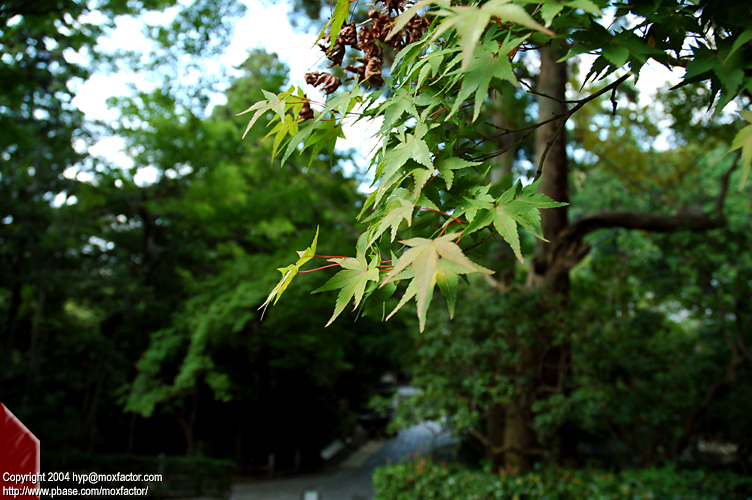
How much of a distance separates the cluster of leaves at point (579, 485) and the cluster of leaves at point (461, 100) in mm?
5631

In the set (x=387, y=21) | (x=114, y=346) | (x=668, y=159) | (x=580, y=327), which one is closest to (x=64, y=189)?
(x=114, y=346)

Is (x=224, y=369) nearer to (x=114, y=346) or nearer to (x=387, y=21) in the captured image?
(x=114, y=346)

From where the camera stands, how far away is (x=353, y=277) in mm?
1501

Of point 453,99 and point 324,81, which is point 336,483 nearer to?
point 324,81

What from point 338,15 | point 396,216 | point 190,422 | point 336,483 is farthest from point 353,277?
point 336,483

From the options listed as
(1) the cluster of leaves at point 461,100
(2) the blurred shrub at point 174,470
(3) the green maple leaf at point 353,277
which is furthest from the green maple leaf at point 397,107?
(2) the blurred shrub at point 174,470

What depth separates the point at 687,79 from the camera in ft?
4.45

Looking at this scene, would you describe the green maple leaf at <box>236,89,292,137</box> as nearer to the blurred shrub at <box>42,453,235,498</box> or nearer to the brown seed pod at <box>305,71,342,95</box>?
the brown seed pod at <box>305,71,342,95</box>

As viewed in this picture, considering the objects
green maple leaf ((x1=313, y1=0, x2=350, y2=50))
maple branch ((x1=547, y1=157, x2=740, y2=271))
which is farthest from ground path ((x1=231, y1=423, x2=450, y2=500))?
green maple leaf ((x1=313, y1=0, x2=350, y2=50))

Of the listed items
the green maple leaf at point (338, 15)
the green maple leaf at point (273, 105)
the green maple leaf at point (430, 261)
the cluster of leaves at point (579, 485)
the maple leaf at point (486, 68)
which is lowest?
the cluster of leaves at point (579, 485)

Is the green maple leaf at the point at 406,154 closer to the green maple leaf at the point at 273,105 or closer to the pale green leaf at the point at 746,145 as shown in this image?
the green maple leaf at the point at 273,105

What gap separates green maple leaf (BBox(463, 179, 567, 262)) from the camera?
1.32m

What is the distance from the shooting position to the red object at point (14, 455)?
3.67ft

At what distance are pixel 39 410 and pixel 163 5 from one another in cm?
898
